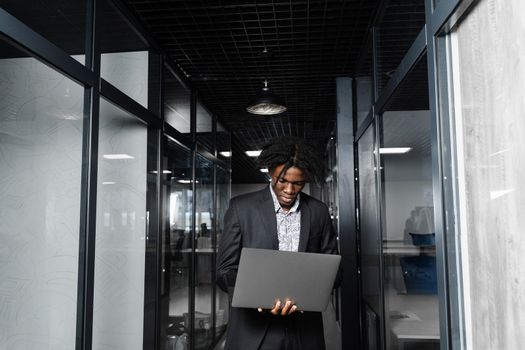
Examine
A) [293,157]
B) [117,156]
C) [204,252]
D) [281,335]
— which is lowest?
[281,335]

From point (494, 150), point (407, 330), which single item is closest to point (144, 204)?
point (407, 330)

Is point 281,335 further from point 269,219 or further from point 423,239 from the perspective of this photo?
point 423,239

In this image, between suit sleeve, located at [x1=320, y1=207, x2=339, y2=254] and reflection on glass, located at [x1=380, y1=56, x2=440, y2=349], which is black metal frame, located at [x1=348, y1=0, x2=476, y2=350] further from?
suit sleeve, located at [x1=320, y1=207, x2=339, y2=254]

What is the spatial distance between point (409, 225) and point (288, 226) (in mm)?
579

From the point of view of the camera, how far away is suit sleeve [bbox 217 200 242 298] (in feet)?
6.12

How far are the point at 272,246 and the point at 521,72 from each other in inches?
46.5

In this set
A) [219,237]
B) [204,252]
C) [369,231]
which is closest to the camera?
[369,231]

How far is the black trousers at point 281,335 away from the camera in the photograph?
1806mm

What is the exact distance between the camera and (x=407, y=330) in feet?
7.38

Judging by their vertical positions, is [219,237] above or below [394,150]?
below

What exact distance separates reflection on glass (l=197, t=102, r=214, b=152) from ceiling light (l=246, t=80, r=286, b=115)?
25.9 inches

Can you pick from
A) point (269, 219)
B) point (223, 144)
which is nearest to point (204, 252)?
point (223, 144)

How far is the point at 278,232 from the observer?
1906 millimetres

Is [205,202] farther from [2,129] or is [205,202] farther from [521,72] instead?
[521,72]
